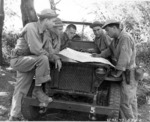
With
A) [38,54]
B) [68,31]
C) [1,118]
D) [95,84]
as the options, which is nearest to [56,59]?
[38,54]

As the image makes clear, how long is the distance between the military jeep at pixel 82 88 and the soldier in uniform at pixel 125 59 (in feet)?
0.46

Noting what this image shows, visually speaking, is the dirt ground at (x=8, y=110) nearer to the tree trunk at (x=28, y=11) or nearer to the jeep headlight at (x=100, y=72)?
the jeep headlight at (x=100, y=72)

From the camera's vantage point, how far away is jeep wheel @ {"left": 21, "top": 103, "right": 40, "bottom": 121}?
3.96 m

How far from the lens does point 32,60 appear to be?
3.62 m

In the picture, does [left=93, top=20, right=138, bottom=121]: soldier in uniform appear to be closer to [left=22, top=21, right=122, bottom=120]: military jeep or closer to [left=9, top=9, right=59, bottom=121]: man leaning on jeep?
[left=22, top=21, right=122, bottom=120]: military jeep

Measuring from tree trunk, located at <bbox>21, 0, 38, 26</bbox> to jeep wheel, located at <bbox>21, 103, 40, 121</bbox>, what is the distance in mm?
2259

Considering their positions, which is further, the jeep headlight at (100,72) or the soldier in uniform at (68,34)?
the soldier in uniform at (68,34)

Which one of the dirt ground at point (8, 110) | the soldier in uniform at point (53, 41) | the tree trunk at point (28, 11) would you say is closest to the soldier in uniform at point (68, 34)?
the tree trunk at point (28, 11)

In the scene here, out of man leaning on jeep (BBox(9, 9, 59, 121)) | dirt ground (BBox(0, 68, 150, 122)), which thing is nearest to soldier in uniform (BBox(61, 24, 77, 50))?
man leaning on jeep (BBox(9, 9, 59, 121))


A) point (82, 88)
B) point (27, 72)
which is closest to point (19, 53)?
point (27, 72)

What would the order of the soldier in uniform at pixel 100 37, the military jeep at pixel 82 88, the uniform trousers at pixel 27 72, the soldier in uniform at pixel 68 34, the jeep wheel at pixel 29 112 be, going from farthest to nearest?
1. the soldier in uniform at pixel 68 34
2. the soldier in uniform at pixel 100 37
3. the jeep wheel at pixel 29 112
4. the military jeep at pixel 82 88
5. the uniform trousers at pixel 27 72

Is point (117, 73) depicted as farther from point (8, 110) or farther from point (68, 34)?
point (8, 110)

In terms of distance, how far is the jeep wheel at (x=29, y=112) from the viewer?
13.0 ft

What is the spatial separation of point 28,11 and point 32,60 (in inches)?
96.3
